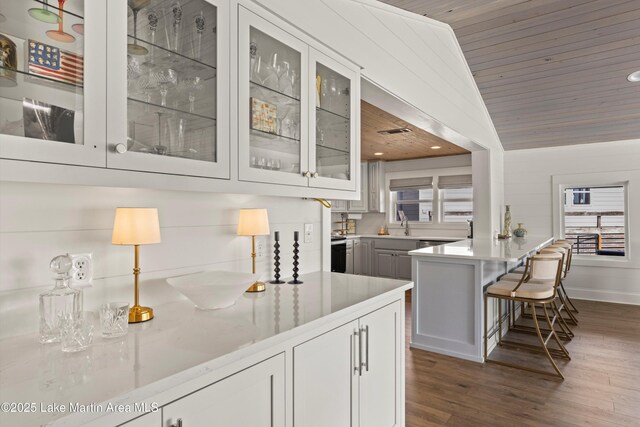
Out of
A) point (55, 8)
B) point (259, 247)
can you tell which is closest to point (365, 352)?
point (259, 247)

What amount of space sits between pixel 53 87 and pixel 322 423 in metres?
1.40

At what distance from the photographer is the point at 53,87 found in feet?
3.11

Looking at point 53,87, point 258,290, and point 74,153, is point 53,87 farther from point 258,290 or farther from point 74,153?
point 258,290

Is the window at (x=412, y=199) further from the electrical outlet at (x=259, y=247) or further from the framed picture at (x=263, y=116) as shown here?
the framed picture at (x=263, y=116)

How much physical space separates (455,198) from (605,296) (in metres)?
2.63

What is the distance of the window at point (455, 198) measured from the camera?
6523mm

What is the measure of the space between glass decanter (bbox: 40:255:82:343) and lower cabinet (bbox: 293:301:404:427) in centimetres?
70

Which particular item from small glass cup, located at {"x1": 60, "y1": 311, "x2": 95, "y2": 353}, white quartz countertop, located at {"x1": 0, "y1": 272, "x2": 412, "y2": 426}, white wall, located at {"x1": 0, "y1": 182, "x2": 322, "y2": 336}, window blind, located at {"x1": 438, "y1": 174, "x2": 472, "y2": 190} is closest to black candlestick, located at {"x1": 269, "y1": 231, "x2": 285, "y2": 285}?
white wall, located at {"x1": 0, "y1": 182, "x2": 322, "y2": 336}

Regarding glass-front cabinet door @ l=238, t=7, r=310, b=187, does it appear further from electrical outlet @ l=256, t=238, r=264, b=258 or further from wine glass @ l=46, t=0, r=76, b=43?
wine glass @ l=46, t=0, r=76, b=43

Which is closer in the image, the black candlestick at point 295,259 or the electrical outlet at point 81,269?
the electrical outlet at point 81,269

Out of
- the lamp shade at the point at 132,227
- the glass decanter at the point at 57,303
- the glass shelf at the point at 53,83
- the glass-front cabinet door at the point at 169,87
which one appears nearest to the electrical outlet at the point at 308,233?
the glass-front cabinet door at the point at 169,87

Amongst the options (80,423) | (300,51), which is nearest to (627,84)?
(300,51)

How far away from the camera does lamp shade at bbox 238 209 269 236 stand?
1703 mm

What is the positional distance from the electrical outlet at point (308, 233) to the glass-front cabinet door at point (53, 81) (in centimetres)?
133
